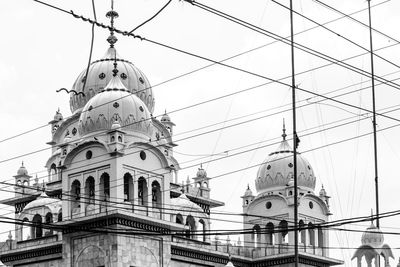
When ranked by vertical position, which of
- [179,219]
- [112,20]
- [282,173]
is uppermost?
[112,20]

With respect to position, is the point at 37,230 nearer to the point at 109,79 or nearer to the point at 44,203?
the point at 44,203

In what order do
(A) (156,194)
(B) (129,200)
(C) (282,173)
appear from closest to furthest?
(B) (129,200) → (A) (156,194) → (C) (282,173)

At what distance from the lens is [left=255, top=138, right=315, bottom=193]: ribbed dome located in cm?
5638

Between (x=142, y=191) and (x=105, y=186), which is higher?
(x=105, y=186)

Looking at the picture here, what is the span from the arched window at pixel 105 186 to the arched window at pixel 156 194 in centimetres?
203

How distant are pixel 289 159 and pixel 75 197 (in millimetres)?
13600

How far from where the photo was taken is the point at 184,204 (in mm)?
51969

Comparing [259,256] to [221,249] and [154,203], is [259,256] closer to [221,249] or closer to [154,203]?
[221,249]

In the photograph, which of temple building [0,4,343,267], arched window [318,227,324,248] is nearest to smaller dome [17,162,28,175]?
temple building [0,4,343,267]

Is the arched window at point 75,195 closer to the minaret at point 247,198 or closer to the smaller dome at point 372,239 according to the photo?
the minaret at point 247,198

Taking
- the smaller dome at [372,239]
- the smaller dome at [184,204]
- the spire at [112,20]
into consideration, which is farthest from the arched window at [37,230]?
the smaller dome at [372,239]

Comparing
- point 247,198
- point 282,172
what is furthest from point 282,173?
point 247,198

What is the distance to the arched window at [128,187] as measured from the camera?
4600 centimetres

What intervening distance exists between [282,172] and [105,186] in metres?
13.0
